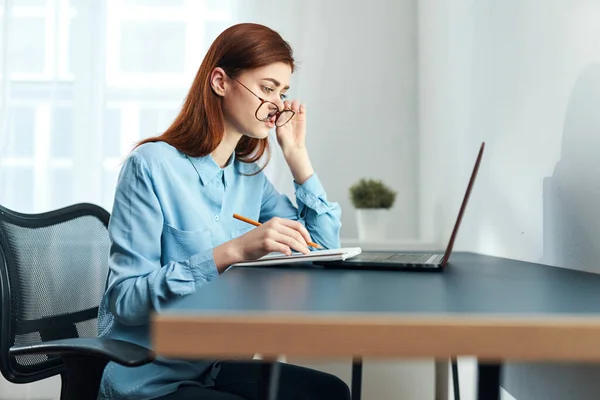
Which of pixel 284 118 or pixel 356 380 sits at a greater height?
pixel 284 118

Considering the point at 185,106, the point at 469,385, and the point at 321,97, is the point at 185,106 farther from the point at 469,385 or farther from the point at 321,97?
the point at 321,97

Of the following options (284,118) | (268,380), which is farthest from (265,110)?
(268,380)

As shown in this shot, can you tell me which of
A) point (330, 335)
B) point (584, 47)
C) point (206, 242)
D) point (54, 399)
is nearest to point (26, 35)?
point (54, 399)

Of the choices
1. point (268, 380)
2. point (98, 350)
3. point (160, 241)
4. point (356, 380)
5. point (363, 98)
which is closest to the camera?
point (268, 380)

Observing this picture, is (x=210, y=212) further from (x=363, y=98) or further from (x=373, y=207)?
(x=363, y=98)

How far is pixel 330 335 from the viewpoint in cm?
48

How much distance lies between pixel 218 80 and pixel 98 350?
79cm

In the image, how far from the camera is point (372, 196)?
2543 mm

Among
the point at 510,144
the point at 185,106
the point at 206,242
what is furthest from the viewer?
the point at 510,144

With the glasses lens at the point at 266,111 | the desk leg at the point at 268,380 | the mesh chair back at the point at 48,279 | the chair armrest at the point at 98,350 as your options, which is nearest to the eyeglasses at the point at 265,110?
the glasses lens at the point at 266,111

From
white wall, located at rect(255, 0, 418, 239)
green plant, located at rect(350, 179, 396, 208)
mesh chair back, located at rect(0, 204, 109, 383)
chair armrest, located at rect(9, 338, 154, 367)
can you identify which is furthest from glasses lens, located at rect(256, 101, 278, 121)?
white wall, located at rect(255, 0, 418, 239)

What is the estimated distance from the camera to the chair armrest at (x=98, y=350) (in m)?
0.77

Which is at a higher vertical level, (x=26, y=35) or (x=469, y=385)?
(x=26, y=35)

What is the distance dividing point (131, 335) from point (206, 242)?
236 millimetres
